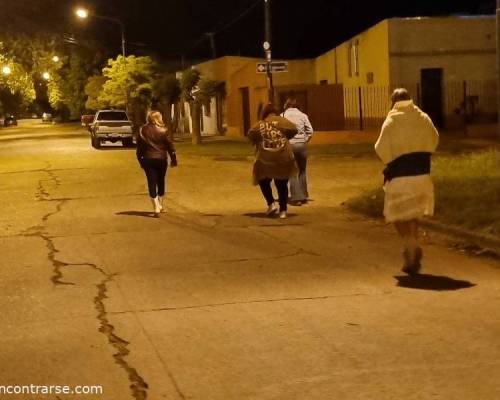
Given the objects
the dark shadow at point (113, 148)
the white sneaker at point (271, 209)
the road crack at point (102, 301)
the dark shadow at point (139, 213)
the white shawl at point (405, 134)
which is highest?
the white shawl at point (405, 134)

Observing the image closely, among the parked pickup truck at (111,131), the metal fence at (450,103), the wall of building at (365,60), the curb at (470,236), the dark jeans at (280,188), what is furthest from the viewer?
the parked pickup truck at (111,131)

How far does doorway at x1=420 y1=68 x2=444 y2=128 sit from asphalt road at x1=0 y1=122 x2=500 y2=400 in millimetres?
21604

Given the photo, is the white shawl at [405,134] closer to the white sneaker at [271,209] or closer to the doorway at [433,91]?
the white sneaker at [271,209]

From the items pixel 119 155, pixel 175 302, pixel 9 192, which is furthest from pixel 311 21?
pixel 175 302

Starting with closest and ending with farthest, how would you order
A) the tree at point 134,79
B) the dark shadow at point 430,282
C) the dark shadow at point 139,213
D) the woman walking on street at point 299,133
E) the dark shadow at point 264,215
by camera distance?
the dark shadow at point 430,282
the dark shadow at point 264,215
the dark shadow at point 139,213
the woman walking on street at point 299,133
the tree at point 134,79

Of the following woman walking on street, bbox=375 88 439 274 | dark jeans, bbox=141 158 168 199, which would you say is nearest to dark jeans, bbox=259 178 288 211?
dark jeans, bbox=141 158 168 199

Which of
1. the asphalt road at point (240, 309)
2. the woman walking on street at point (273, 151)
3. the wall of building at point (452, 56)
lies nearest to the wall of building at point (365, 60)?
the wall of building at point (452, 56)

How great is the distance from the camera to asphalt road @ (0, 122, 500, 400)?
224 inches

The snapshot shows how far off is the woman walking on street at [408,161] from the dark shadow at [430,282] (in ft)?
1.71

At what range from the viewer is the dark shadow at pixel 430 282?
838cm

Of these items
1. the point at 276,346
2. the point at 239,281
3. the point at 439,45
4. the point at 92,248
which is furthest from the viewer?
the point at 439,45

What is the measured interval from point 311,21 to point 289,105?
4330 cm

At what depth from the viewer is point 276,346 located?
6.41 m

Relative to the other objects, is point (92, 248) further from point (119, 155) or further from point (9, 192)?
point (119, 155)
